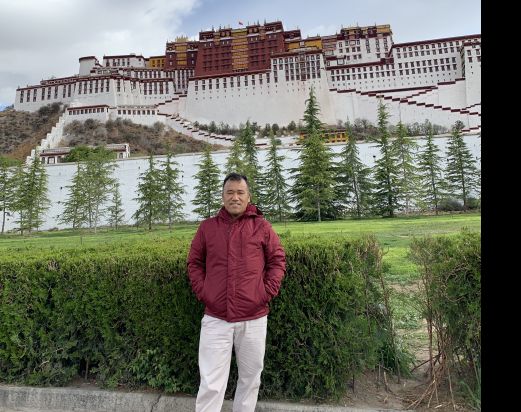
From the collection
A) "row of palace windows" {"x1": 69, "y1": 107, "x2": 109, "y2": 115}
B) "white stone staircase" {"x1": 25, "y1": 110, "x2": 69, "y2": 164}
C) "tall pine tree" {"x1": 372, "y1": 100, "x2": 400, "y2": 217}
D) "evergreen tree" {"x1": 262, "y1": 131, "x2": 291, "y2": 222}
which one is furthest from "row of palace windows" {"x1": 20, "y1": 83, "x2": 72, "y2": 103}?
"tall pine tree" {"x1": 372, "y1": 100, "x2": 400, "y2": 217}

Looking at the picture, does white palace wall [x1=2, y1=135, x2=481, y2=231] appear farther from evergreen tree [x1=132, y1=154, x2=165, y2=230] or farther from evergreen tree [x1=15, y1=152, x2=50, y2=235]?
evergreen tree [x1=132, y1=154, x2=165, y2=230]

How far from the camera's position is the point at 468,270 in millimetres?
2557

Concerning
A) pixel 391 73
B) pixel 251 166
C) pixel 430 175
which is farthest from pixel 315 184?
pixel 391 73

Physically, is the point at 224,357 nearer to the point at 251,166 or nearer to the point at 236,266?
the point at 236,266

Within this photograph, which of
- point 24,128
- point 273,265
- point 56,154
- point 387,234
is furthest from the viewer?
point 24,128

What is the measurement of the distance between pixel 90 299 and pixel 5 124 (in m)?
71.6

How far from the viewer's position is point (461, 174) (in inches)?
1054

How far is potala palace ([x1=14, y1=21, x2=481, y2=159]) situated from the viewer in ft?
177

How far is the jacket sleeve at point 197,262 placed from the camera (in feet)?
8.21

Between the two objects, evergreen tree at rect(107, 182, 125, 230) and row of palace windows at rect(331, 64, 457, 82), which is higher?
row of palace windows at rect(331, 64, 457, 82)

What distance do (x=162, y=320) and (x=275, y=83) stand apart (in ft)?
197

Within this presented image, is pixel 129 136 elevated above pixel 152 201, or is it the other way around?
pixel 129 136

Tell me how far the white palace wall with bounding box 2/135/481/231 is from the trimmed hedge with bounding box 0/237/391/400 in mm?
27812

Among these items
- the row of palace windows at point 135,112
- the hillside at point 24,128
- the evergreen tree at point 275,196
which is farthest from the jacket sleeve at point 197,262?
the row of palace windows at point 135,112
